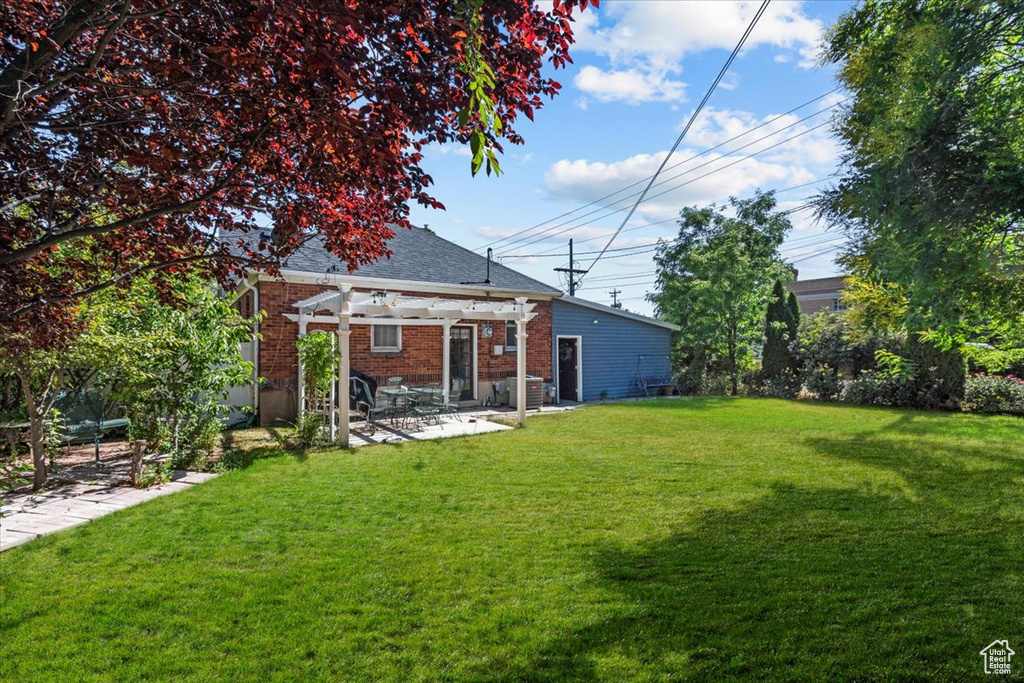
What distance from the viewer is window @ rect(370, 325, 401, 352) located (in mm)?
13750

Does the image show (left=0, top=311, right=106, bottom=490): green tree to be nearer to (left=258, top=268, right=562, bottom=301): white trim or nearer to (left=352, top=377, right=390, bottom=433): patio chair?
(left=258, top=268, right=562, bottom=301): white trim

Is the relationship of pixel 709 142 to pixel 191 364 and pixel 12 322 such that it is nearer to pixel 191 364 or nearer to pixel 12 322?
pixel 191 364

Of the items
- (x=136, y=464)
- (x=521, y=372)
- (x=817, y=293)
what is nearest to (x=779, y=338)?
(x=521, y=372)

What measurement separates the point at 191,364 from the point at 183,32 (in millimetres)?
5659

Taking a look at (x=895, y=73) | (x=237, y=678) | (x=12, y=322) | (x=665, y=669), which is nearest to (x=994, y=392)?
(x=895, y=73)

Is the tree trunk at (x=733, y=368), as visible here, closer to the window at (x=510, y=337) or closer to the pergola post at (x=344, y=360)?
the window at (x=510, y=337)

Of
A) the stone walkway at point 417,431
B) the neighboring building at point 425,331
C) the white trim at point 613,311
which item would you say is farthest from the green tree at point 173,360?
the white trim at point 613,311

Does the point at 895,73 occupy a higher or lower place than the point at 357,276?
higher

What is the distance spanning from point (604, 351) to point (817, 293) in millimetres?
36850

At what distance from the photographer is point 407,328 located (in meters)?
14.3

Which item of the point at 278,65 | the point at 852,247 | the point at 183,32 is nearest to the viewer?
the point at 278,65

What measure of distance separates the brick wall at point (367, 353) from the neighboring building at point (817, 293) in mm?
35517

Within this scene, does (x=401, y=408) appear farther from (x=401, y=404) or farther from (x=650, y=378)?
Answer: (x=650, y=378)

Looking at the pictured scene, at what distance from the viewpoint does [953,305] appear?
575 centimetres
